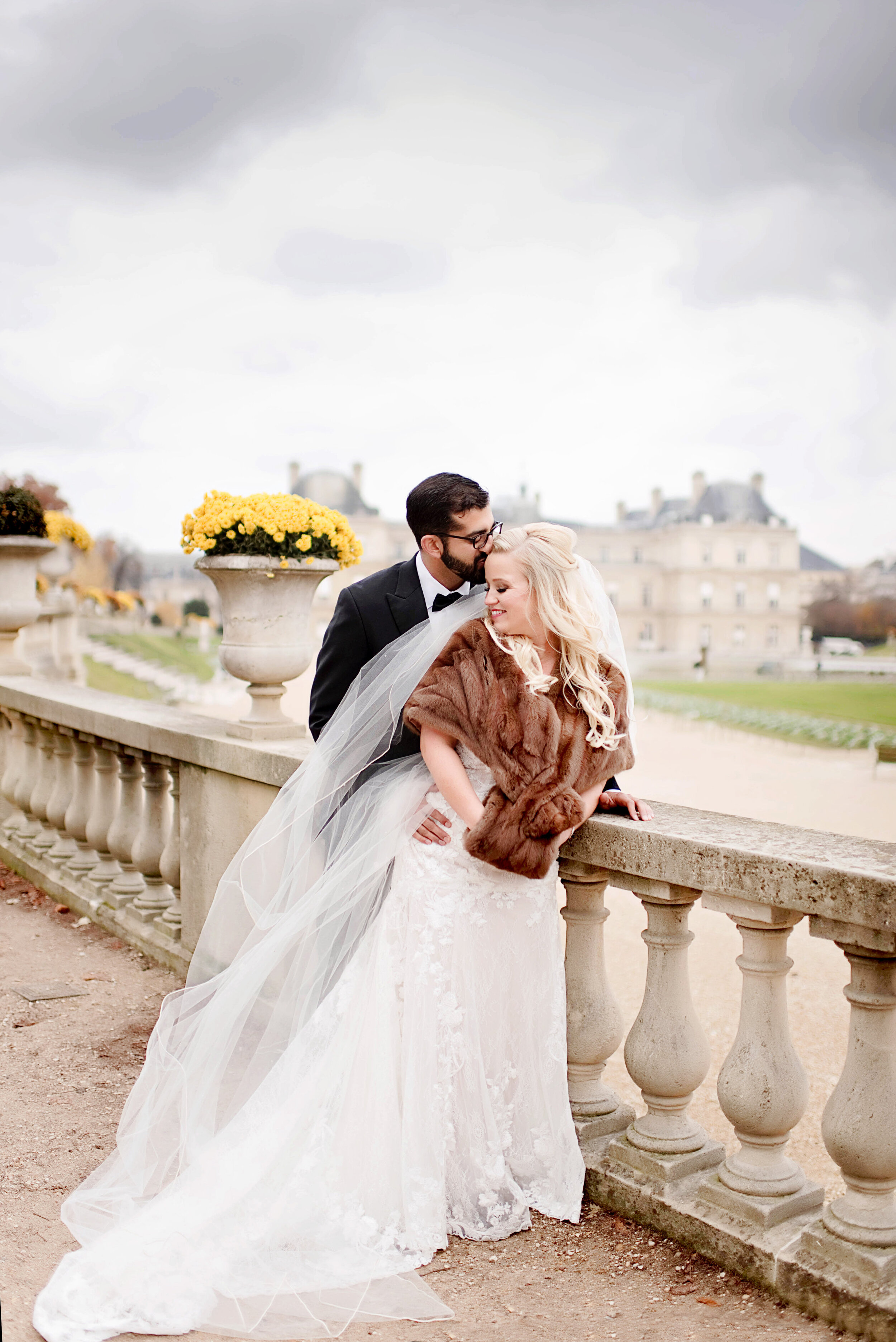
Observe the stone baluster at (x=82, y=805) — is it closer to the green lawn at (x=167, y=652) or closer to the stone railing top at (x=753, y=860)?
the stone railing top at (x=753, y=860)

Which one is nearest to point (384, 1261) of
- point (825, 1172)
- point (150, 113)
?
point (825, 1172)

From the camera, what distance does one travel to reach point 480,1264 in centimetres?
236

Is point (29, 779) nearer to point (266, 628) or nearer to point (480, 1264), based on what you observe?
point (266, 628)

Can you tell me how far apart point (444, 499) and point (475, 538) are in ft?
0.43

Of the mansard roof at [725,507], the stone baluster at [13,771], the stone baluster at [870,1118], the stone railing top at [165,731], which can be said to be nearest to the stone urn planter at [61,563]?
the stone baluster at [13,771]

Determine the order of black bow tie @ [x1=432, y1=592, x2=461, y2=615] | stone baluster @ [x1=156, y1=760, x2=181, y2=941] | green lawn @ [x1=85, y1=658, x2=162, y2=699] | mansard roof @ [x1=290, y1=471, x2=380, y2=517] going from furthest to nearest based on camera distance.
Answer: mansard roof @ [x1=290, y1=471, x2=380, y2=517]
green lawn @ [x1=85, y1=658, x2=162, y2=699]
stone baluster @ [x1=156, y1=760, x2=181, y2=941]
black bow tie @ [x1=432, y1=592, x2=461, y2=615]

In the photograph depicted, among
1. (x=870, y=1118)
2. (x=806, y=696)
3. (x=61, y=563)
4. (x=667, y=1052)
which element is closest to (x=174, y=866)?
(x=667, y=1052)

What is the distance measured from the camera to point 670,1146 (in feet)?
8.20

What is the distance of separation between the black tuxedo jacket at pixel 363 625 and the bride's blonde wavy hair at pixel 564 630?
56 centimetres

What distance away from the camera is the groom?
2.75 meters

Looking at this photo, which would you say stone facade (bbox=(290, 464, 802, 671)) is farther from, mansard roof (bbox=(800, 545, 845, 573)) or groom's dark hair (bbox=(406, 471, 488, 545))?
groom's dark hair (bbox=(406, 471, 488, 545))

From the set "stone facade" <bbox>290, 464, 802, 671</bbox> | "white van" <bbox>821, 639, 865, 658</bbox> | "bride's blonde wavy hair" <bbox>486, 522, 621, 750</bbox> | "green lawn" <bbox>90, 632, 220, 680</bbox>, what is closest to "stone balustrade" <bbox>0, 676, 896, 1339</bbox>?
"bride's blonde wavy hair" <bbox>486, 522, 621, 750</bbox>

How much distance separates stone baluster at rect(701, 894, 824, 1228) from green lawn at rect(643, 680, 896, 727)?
47.2 m

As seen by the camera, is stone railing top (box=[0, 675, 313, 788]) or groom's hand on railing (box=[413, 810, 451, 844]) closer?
groom's hand on railing (box=[413, 810, 451, 844])
